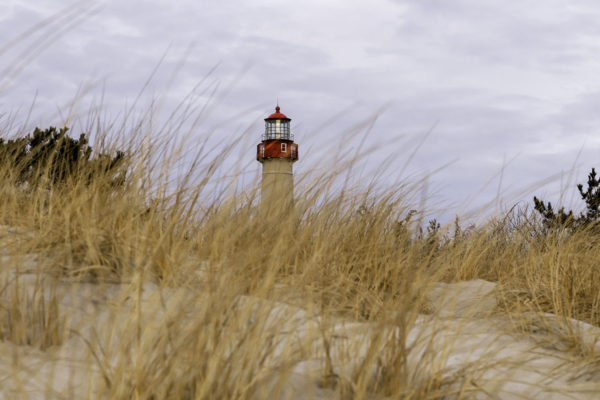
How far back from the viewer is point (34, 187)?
2908 mm

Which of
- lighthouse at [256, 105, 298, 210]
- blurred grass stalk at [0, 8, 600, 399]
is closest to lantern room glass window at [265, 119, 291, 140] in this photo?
lighthouse at [256, 105, 298, 210]

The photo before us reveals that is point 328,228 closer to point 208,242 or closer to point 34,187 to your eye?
point 208,242

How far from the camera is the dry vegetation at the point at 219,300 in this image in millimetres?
1380

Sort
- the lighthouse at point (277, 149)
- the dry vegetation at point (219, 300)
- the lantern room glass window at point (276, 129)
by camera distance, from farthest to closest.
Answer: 1. the lantern room glass window at point (276, 129)
2. the lighthouse at point (277, 149)
3. the dry vegetation at point (219, 300)

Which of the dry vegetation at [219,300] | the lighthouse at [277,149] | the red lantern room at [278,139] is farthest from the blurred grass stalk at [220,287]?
the red lantern room at [278,139]

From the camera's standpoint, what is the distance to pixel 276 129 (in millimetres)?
18250

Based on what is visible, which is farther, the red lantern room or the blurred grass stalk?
the red lantern room

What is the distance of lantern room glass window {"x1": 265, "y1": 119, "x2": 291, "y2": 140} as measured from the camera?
1817 cm

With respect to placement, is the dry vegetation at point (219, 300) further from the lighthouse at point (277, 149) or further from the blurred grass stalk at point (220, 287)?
the lighthouse at point (277, 149)

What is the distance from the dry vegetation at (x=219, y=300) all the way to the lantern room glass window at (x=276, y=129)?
1513 cm

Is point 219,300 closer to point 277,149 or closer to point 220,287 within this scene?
point 220,287

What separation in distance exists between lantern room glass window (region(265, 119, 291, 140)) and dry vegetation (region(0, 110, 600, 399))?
595 inches

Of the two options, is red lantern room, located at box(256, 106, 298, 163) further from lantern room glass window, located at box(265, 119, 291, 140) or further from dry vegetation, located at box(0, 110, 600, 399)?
dry vegetation, located at box(0, 110, 600, 399)

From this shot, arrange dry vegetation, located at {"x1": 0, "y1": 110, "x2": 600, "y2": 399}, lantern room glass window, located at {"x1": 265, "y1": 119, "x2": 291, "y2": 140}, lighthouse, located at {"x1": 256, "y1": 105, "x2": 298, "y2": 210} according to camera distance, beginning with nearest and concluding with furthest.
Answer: dry vegetation, located at {"x1": 0, "y1": 110, "x2": 600, "y2": 399}, lighthouse, located at {"x1": 256, "y1": 105, "x2": 298, "y2": 210}, lantern room glass window, located at {"x1": 265, "y1": 119, "x2": 291, "y2": 140}
